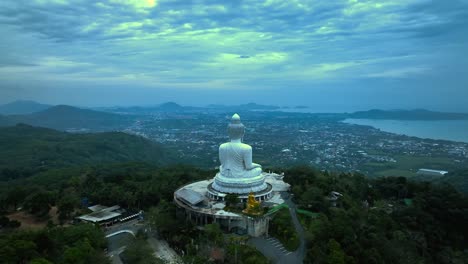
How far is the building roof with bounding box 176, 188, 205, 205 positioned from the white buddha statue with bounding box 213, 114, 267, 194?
253 centimetres

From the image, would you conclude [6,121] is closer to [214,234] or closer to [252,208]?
[252,208]

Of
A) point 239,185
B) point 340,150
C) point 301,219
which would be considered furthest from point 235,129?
point 340,150

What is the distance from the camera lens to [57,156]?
79312 millimetres

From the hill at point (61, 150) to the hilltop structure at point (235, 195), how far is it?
44793 millimetres

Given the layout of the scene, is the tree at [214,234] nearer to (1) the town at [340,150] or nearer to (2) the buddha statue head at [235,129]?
(2) the buddha statue head at [235,129]

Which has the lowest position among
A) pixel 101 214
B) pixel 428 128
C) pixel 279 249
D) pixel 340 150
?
pixel 340 150

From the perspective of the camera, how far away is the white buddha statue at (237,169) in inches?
1332

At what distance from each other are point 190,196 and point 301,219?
10.3 m

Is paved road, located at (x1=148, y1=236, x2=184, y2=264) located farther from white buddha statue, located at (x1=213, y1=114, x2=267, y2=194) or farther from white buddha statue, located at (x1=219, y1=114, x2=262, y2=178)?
white buddha statue, located at (x1=219, y1=114, x2=262, y2=178)

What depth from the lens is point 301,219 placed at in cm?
3047

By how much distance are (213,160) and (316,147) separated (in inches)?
1351

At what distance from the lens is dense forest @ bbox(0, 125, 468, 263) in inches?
931

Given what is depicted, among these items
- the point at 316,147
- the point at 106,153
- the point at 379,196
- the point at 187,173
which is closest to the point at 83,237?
the point at 187,173

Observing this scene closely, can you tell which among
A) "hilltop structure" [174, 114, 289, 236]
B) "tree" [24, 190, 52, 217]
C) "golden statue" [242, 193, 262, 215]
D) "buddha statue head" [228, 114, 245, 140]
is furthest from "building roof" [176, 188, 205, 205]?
"tree" [24, 190, 52, 217]
